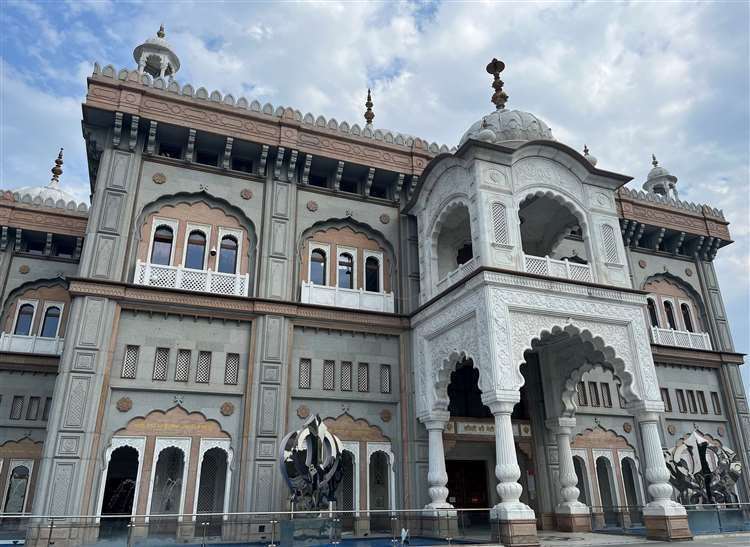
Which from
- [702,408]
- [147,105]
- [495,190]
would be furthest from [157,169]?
[702,408]

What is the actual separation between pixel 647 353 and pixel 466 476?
22.8ft

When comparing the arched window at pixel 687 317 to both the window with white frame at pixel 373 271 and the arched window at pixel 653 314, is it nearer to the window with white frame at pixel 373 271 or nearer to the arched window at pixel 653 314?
the arched window at pixel 653 314

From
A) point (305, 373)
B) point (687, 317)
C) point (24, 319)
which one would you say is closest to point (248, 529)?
point (305, 373)

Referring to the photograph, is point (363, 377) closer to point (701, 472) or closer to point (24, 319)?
point (701, 472)

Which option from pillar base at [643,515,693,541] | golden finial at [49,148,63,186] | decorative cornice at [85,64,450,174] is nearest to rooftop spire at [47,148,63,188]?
golden finial at [49,148,63,186]

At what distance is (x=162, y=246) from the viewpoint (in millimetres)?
16188

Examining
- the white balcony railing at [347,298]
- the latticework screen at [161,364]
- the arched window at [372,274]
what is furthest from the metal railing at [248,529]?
the arched window at [372,274]

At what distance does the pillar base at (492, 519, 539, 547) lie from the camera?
39.0 ft

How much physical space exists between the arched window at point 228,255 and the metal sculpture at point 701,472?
1553 centimetres

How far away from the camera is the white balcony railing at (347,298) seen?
16.9 meters

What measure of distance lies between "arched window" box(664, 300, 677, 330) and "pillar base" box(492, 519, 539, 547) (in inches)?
579

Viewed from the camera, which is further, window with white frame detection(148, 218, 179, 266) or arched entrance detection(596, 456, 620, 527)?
arched entrance detection(596, 456, 620, 527)

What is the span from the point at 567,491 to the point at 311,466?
329 inches

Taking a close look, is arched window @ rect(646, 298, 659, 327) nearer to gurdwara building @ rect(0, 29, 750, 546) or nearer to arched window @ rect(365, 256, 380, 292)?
gurdwara building @ rect(0, 29, 750, 546)
